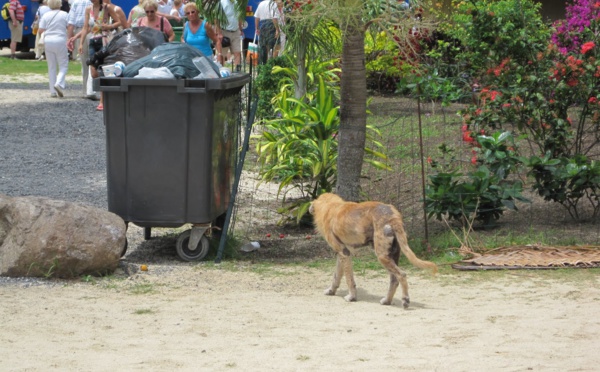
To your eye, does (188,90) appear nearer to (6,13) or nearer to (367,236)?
(367,236)

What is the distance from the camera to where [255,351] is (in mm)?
5305

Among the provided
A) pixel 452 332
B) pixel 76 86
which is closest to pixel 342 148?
pixel 452 332

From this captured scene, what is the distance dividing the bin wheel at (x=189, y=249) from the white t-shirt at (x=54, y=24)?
10286 mm

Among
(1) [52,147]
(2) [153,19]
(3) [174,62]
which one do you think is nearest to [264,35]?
(2) [153,19]

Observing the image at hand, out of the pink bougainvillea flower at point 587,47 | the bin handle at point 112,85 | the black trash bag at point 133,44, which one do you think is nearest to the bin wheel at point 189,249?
the bin handle at point 112,85

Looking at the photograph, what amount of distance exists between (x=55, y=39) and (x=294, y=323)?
12469 millimetres

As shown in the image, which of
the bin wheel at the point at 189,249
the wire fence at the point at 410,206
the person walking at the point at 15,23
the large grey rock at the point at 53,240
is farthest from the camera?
the person walking at the point at 15,23

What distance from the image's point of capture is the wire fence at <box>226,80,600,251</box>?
8391 millimetres

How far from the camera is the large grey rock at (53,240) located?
6820mm

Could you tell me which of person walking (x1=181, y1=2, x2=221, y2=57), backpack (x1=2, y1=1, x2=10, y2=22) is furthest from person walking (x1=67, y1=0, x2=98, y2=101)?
backpack (x1=2, y1=1, x2=10, y2=22)

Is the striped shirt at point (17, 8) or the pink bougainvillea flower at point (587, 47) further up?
the striped shirt at point (17, 8)

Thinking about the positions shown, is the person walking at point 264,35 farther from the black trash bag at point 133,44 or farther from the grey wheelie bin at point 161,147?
the grey wheelie bin at point 161,147

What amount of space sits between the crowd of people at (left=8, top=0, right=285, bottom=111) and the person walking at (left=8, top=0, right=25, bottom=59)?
8.41 meters

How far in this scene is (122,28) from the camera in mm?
14781
